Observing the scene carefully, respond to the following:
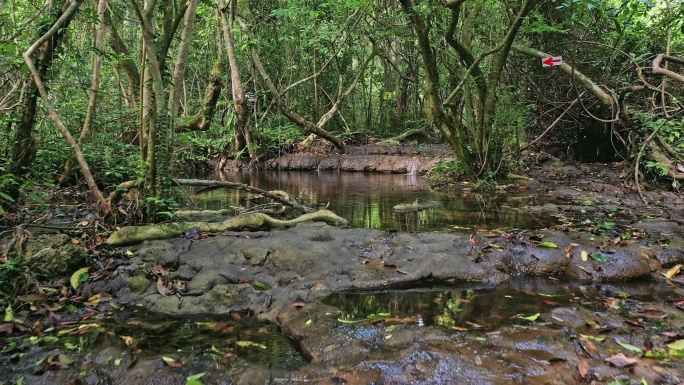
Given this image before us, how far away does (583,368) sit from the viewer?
2.66 m

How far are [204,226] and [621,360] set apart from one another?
451 centimetres

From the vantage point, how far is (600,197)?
7988 millimetres

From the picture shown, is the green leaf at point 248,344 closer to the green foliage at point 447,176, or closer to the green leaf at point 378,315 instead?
the green leaf at point 378,315

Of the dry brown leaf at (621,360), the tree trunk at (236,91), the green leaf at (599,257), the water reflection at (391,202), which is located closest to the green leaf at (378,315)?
the dry brown leaf at (621,360)

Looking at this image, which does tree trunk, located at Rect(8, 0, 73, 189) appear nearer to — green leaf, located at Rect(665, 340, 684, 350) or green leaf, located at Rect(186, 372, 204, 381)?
green leaf, located at Rect(186, 372, 204, 381)

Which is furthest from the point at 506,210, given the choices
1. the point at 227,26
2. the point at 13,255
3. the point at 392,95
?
the point at 392,95

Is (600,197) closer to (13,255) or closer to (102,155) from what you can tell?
(13,255)

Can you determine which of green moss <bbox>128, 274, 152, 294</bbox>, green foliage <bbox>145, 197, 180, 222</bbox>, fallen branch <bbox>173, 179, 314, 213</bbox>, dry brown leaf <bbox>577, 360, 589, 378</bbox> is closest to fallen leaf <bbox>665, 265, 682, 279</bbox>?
dry brown leaf <bbox>577, 360, 589, 378</bbox>

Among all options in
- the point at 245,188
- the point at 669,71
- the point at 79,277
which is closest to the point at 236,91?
the point at 245,188

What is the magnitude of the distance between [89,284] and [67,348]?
1130 millimetres

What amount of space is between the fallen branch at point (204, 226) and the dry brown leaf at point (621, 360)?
4131 millimetres

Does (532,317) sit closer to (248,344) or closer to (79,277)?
(248,344)

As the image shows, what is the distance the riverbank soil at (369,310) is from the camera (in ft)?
9.00

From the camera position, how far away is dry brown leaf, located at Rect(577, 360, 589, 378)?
2.61 meters
